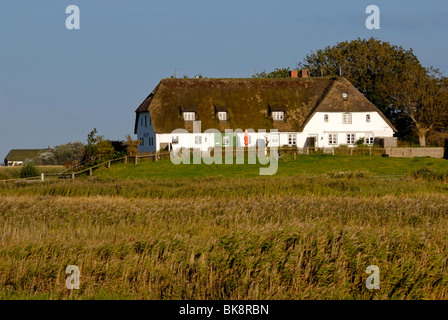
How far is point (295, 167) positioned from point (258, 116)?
743 inches

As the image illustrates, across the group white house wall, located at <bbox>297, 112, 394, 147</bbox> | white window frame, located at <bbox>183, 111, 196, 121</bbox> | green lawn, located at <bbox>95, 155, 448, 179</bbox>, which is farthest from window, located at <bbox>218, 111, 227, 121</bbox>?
green lawn, located at <bbox>95, 155, 448, 179</bbox>

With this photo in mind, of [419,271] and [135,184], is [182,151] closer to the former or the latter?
[135,184]

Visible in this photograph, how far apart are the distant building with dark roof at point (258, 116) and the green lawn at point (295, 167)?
11.3 m

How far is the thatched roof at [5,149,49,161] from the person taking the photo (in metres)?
114

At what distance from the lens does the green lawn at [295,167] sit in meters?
50.3

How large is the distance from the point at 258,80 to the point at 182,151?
1895 cm

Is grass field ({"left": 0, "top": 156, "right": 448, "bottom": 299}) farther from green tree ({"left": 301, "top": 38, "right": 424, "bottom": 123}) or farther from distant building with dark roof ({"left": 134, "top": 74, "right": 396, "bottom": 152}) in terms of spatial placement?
green tree ({"left": 301, "top": 38, "right": 424, "bottom": 123})

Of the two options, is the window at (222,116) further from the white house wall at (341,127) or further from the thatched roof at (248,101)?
the white house wall at (341,127)

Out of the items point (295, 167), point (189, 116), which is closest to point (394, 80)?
point (189, 116)

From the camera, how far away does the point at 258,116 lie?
70.9 meters

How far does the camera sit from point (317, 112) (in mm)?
70562
